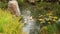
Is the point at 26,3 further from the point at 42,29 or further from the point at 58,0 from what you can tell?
the point at 42,29

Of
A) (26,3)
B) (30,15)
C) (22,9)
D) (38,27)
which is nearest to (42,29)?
(38,27)

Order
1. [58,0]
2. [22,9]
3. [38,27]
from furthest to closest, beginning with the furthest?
[58,0] → [22,9] → [38,27]

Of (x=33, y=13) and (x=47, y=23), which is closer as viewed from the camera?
(x=47, y=23)

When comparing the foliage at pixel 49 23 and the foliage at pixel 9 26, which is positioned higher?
the foliage at pixel 9 26

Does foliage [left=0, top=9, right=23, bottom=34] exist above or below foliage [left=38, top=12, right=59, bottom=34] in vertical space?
above

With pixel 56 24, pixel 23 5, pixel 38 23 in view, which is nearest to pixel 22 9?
pixel 23 5

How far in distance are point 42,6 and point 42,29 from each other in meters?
2.13

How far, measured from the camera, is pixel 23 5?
29.0 ft

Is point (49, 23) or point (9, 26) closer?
point (9, 26)

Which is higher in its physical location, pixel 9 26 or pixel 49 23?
pixel 9 26

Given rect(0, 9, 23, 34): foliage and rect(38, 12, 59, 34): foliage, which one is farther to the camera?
rect(38, 12, 59, 34): foliage

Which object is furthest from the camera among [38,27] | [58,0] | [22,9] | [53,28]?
[58,0]

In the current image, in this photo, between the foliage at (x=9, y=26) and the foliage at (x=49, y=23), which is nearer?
the foliage at (x=9, y=26)

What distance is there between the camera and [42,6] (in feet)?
28.1
